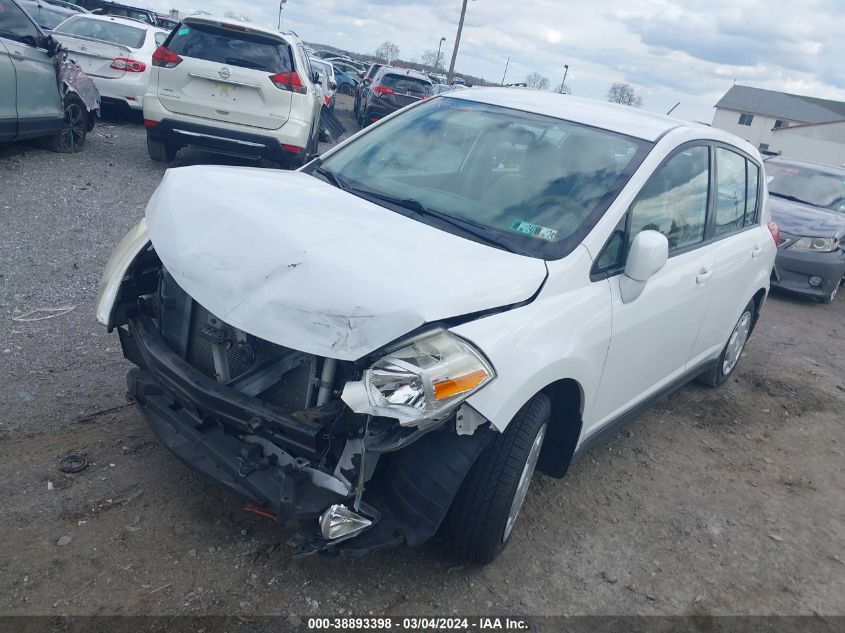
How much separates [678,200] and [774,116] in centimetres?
8211

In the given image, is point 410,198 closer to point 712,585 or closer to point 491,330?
point 491,330

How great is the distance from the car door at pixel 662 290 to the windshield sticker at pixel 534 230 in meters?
0.24

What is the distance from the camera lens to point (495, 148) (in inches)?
149

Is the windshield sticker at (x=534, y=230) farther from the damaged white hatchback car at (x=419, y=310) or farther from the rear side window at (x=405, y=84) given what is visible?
the rear side window at (x=405, y=84)

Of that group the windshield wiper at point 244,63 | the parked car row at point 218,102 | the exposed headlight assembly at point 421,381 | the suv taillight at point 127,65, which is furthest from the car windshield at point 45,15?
the exposed headlight assembly at point 421,381

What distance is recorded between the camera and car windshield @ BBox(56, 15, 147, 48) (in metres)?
11.2

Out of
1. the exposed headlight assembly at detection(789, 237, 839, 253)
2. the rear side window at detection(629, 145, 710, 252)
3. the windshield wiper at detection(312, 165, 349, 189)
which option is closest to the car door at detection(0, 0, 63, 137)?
the windshield wiper at detection(312, 165, 349, 189)

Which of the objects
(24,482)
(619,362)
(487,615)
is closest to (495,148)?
(619,362)

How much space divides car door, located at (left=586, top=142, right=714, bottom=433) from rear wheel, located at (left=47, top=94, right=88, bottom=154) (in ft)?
25.6

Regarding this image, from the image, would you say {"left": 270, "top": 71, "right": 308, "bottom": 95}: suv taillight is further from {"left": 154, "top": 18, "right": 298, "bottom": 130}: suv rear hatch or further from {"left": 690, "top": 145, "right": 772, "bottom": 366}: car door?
{"left": 690, "top": 145, "right": 772, "bottom": 366}: car door

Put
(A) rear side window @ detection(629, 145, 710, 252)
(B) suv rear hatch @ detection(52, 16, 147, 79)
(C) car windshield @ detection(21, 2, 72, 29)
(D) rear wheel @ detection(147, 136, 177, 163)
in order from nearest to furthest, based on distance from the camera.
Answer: (A) rear side window @ detection(629, 145, 710, 252) → (D) rear wheel @ detection(147, 136, 177, 163) → (B) suv rear hatch @ detection(52, 16, 147, 79) → (C) car windshield @ detection(21, 2, 72, 29)

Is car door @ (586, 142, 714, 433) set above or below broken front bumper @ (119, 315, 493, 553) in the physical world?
above

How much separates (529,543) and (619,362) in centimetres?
96

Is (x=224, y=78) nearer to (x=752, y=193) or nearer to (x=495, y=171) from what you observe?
(x=495, y=171)
